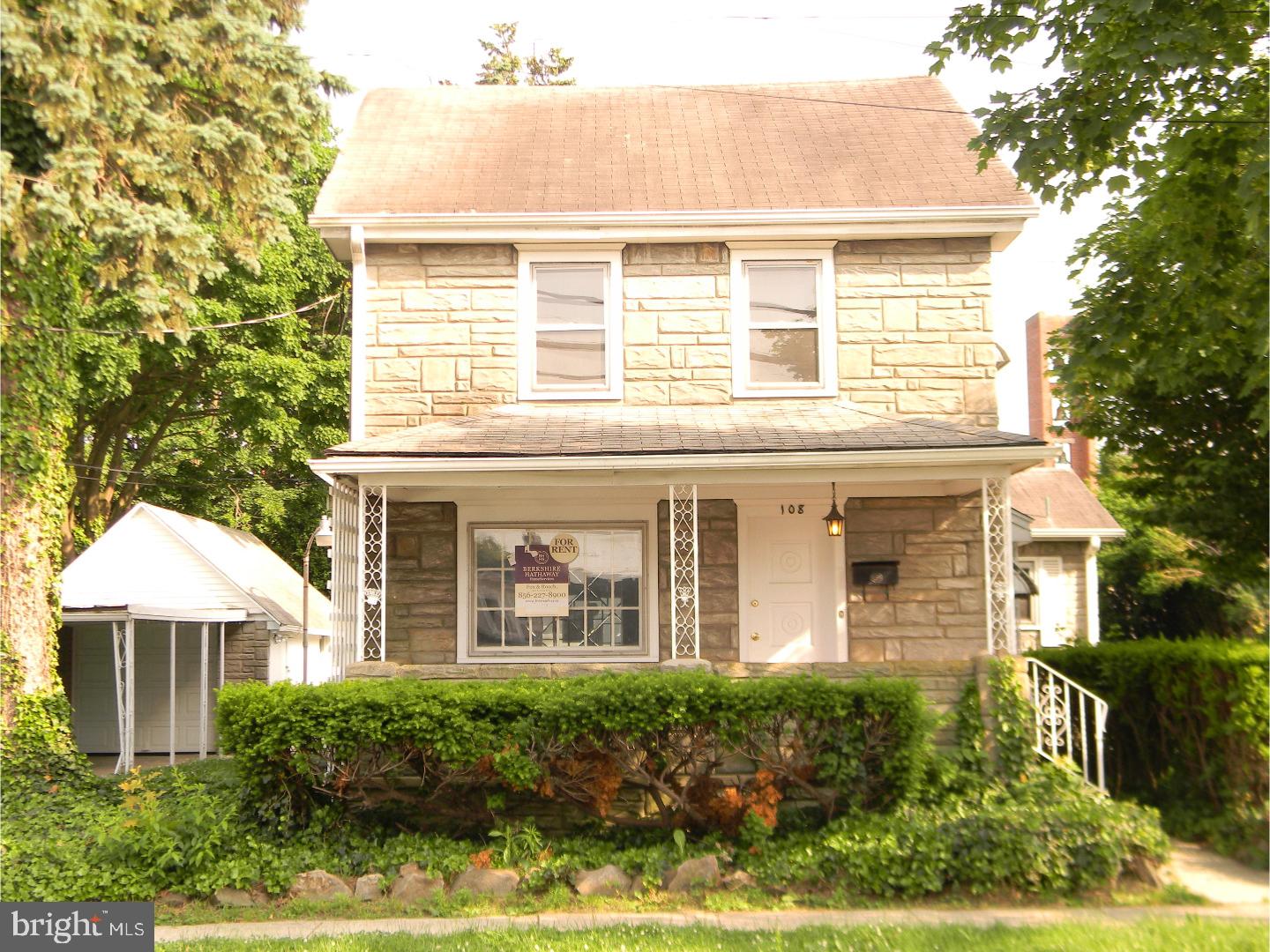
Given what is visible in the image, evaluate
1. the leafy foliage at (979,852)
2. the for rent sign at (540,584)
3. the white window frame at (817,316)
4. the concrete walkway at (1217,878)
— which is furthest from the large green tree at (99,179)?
the concrete walkway at (1217,878)

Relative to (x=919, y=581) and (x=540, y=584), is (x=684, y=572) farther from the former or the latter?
(x=919, y=581)

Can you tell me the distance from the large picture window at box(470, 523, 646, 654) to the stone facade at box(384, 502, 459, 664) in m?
0.27

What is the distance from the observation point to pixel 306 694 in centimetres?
859

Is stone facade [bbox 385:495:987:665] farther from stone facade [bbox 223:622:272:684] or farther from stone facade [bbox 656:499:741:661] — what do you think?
stone facade [bbox 223:622:272:684]

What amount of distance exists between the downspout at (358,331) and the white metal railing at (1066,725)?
6953mm

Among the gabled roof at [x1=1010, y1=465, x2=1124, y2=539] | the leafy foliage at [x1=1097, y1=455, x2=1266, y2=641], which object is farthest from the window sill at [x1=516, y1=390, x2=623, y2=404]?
the gabled roof at [x1=1010, y1=465, x2=1124, y2=539]

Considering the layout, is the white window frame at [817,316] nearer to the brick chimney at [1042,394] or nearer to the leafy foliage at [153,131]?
the leafy foliage at [153,131]

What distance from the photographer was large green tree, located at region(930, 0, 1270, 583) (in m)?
8.22

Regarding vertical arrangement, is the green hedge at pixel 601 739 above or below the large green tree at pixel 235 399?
below

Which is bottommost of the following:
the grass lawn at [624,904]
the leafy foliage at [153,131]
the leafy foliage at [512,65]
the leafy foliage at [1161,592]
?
the grass lawn at [624,904]

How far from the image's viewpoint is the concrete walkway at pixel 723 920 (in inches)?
287

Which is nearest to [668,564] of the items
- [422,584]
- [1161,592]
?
[422,584]

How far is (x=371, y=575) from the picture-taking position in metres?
11.0

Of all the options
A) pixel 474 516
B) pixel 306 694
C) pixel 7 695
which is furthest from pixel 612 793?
pixel 7 695
